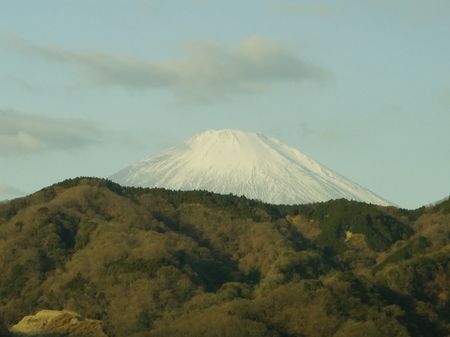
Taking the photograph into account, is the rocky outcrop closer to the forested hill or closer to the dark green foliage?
the forested hill

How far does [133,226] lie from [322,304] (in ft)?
204

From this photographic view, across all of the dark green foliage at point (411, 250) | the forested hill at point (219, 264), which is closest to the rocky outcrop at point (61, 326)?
the forested hill at point (219, 264)

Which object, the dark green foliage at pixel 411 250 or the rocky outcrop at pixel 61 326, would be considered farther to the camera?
the dark green foliage at pixel 411 250

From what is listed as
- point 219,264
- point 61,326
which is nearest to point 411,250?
point 219,264

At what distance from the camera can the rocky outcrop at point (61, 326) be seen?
91.3m

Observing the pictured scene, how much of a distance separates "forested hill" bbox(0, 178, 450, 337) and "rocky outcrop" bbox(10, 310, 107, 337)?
2.90 m

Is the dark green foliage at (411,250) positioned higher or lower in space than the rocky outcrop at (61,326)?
higher

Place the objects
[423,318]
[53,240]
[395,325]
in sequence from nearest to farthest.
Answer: [395,325]
[423,318]
[53,240]

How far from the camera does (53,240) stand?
136500 mm

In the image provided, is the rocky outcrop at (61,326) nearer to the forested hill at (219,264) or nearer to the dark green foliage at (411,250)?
the forested hill at (219,264)

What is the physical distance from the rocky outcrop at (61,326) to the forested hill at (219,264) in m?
2.90

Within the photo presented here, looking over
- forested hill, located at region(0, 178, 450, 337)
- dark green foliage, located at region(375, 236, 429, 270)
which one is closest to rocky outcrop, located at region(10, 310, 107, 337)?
forested hill, located at region(0, 178, 450, 337)

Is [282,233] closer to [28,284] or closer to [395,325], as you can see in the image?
[28,284]

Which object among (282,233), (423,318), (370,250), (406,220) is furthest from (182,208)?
(423,318)
